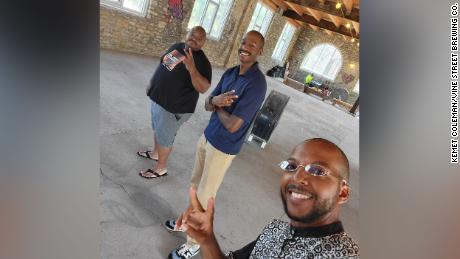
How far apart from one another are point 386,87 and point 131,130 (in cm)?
363

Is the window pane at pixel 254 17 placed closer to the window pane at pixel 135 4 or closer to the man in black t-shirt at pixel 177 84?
the window pane at pixel 135 4

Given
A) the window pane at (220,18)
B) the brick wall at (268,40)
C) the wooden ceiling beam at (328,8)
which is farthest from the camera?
the brick wall at (268,40)

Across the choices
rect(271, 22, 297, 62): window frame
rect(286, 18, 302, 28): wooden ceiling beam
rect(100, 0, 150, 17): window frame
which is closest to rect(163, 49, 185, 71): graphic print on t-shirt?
rect(100, 0, 150, 17): window frame

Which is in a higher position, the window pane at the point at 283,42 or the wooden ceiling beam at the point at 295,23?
the wooden ceiling beam at the point at 295,23

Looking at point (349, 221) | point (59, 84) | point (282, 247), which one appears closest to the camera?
point (59, 84)

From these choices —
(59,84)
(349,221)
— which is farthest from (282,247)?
(349,221)

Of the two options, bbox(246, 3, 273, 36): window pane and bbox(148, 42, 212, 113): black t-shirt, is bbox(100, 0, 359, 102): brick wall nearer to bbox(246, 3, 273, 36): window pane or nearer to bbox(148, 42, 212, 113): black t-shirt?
bbox(246, 3, 273, 36): window pane

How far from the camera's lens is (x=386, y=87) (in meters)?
0.49

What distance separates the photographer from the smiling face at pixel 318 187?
36.2 inches

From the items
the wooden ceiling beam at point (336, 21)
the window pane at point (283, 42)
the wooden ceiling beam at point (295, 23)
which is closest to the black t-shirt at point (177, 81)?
the wooden ceiling beam at point (336, 21)

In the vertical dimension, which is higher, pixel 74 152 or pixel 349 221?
pixel 74 152

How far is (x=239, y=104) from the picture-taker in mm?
1798

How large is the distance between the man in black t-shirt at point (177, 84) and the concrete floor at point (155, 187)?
57cm

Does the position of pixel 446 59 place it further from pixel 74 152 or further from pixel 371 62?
pixel 74 152
